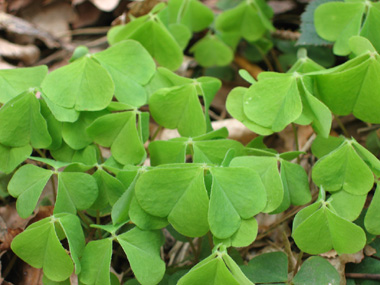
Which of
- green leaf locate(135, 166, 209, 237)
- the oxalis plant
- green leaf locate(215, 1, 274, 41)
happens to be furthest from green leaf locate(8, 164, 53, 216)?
green leaf locate(215, 1, 274, 41)

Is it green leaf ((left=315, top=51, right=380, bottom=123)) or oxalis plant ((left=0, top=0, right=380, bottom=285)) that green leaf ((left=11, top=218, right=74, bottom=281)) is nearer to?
oxalis plant ((left=0, top=0, right=380, bottom=285))

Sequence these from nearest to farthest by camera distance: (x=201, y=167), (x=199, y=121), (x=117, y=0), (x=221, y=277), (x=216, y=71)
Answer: (x=221, y=277)
(x=201, y=167)
(x=199, y=121)
(x=216, y=71)
(x=117, y=0)

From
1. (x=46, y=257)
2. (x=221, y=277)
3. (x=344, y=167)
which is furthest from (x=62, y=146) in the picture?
(x=344, y=167)

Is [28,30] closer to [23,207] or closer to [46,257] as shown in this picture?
[23,207]

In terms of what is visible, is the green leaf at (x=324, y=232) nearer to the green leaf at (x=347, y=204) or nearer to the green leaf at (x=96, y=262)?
the green leaf at (x=347, y=204)

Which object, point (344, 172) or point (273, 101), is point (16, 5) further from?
point (344, 172)
